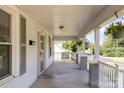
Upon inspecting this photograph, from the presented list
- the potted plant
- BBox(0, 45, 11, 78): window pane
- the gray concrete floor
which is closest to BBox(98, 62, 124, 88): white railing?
the potted plant

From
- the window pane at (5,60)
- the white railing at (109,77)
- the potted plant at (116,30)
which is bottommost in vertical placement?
the white railing at (109,77)

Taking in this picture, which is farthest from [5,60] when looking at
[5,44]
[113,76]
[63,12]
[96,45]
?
[96,45]

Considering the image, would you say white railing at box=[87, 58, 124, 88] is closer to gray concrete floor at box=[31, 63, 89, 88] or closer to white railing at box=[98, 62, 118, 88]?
white railing at box=[98, 62, 118, 88]

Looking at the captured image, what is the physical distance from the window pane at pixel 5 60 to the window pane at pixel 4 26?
19 cm

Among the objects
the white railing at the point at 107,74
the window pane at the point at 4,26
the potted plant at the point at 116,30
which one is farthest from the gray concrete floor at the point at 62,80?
the potted plant at the point at 116,30

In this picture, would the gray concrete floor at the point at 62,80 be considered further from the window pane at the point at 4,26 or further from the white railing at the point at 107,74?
the window pane at the point at 4,26

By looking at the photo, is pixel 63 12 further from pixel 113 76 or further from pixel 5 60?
pixel 113 76

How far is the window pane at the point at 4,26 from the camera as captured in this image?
158 inches

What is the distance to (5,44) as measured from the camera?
13.8ft
